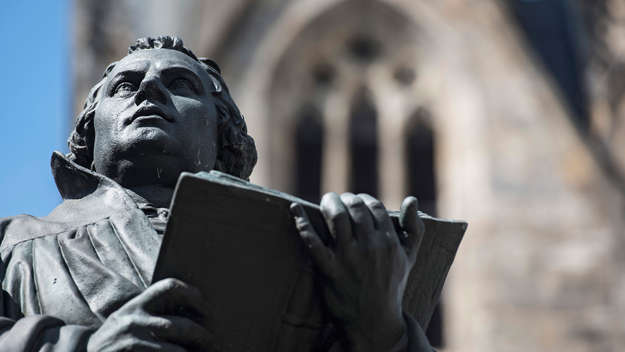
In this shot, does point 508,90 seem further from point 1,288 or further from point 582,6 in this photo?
point 1,288

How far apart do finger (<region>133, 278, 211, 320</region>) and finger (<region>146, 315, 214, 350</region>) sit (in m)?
0.02

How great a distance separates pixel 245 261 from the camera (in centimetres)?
306

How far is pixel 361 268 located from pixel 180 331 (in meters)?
0.35

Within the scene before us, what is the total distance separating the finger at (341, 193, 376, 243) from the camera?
3.06m

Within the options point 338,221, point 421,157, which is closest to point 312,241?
point 338,221

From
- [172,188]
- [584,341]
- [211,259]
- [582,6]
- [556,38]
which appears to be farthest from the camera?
[556,38]

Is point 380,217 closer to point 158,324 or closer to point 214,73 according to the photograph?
point 158,324

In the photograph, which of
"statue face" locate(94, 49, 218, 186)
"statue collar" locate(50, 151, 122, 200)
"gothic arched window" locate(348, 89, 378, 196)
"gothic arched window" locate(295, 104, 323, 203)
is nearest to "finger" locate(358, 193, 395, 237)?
"statue face" locate(94, 49, 218, 186)

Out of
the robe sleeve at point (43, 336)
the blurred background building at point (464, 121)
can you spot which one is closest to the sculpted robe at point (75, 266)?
the robe sleeve at point (43, 336)

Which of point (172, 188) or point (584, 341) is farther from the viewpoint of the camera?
point (584, 341)

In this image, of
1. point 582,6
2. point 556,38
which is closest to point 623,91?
point 582,6

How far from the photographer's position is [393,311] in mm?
3084

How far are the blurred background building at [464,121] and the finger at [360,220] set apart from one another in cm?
1506

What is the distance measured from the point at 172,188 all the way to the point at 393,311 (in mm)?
658
